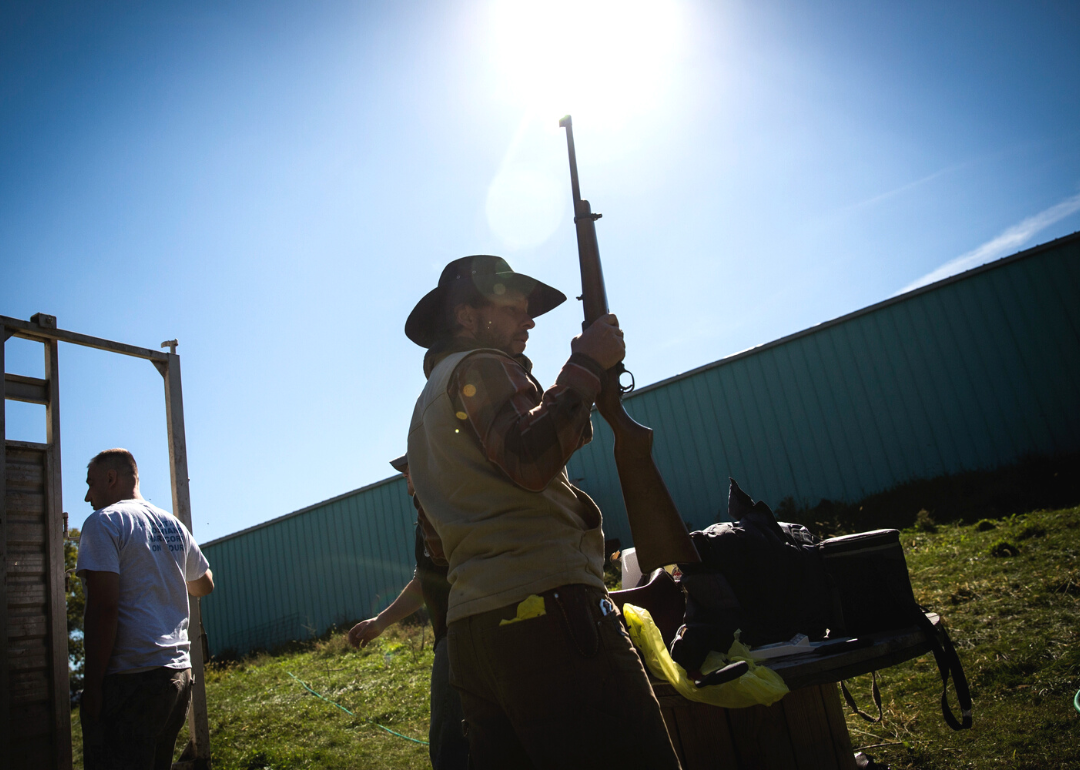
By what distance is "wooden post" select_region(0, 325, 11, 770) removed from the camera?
3936 mm

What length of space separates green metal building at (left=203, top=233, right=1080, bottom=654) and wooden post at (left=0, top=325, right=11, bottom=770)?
1175cm

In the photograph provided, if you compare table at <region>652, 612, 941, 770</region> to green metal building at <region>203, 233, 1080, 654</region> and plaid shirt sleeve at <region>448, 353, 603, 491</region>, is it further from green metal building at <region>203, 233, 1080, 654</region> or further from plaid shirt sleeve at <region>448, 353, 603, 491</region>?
green metal building at <region>203, 233, 1080, 654</region>

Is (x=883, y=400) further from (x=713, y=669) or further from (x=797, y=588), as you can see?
(x=713, y=669)

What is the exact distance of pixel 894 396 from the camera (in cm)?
1245

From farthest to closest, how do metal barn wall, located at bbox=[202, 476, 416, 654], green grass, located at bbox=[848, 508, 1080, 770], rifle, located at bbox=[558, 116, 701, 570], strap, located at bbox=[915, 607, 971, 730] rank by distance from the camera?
metal barn wall, located at bbox=[202, 476, 416, 654] < green grass, located at bbox=[848, 508, 1080, 770] < strap, located at bbox=[915, 607, 971, 730] < rifle, located at bbox=[558, 116, 701, 570]

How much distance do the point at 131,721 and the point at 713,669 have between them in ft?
9.04

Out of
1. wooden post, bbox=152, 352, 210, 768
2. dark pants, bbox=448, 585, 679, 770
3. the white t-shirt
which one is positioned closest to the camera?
dark pants, bbox=448, 585, 679, 770

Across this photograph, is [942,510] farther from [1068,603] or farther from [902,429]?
[1068,603]

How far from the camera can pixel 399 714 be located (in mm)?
6906

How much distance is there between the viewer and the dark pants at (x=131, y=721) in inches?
116

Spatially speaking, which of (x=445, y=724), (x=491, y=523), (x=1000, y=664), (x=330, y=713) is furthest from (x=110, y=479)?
(x=1000, y=664)

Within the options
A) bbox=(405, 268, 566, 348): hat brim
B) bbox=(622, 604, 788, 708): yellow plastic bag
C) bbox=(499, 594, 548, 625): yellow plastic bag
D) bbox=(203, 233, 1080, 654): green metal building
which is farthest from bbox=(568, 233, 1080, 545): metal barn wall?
bbox=(499, 594, 548, 625): yellow plastic bag

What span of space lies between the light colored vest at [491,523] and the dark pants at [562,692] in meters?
0.05

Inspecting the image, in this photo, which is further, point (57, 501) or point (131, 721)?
point (57, 501)
